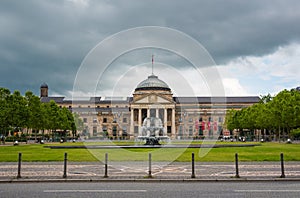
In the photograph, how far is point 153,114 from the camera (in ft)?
547

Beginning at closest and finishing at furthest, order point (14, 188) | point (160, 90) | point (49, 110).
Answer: point (14, 188)
point (49, 110)
point (160, 90)

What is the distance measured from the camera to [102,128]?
588ft

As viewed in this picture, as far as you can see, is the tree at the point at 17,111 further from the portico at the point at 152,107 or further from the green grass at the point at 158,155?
the portico at the point at 152,107

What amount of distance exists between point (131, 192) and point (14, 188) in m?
4.95

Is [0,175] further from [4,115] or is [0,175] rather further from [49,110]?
[49,110]

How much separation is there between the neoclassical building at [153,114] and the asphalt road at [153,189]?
456 ft

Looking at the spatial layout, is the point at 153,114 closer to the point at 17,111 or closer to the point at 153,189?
the point at 17,111

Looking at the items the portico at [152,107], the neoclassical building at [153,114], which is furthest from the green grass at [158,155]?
the portico at [152,107]

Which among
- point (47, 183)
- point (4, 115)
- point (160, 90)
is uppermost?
point (160, 90)

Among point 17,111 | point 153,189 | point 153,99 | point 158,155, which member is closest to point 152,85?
point 153,99

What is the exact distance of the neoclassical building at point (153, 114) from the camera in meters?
165

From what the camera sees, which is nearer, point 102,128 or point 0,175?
point 0,175

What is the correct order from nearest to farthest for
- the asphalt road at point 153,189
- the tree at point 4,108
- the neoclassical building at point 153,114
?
the asphalt road at point 153,189 → the tree at point 4,108 → the neoclassical building at point 153,114

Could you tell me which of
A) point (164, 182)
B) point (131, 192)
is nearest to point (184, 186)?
point (164, 182)
